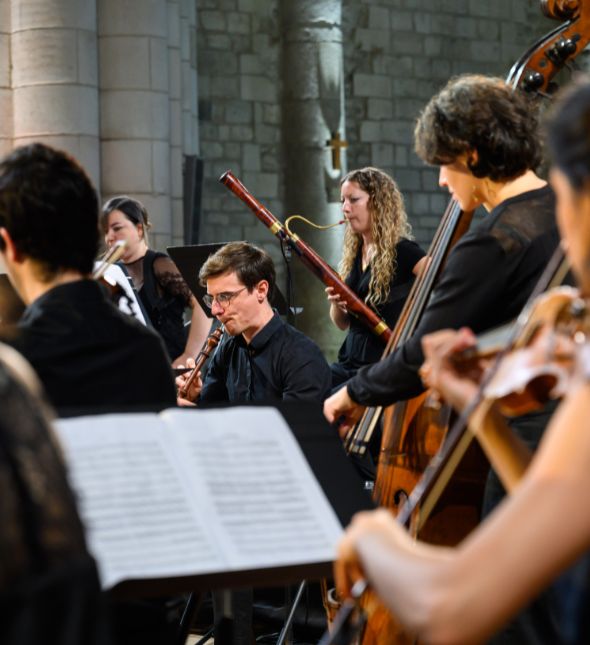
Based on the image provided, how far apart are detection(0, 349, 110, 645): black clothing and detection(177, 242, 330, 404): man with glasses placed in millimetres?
2908

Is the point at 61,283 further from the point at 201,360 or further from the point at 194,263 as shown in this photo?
the point at 194,263

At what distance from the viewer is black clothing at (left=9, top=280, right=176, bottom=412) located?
2178 mm

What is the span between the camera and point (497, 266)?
269cm

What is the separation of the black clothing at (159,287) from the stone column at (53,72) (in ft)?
7.20

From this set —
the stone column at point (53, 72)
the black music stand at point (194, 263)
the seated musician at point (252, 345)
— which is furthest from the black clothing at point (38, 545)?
the stone column at point (53, 72)

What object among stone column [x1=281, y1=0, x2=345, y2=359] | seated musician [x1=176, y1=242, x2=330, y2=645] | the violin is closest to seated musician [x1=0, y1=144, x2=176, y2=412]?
seated musician [x1=176, y1=242, x2=330, y2=645]

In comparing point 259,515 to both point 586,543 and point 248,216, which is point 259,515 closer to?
point 586,543

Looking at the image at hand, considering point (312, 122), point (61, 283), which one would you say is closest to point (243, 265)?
point (61, 283)

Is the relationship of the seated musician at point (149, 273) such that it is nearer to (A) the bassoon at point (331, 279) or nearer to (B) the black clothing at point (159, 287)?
(B) the black clothing at point (159, 287)

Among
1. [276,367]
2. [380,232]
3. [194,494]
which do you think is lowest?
[276,367]

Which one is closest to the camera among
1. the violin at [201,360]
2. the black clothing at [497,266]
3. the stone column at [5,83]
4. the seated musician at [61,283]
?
the seated musician at [61,283]

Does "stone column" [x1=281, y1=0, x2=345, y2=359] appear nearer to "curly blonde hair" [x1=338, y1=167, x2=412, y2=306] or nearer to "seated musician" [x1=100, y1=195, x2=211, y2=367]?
"curly blonde hair" [x1=338, y1=167, x2=412, y2=306]

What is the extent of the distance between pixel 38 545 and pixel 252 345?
10.3ft

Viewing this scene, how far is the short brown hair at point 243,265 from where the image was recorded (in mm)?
4375
